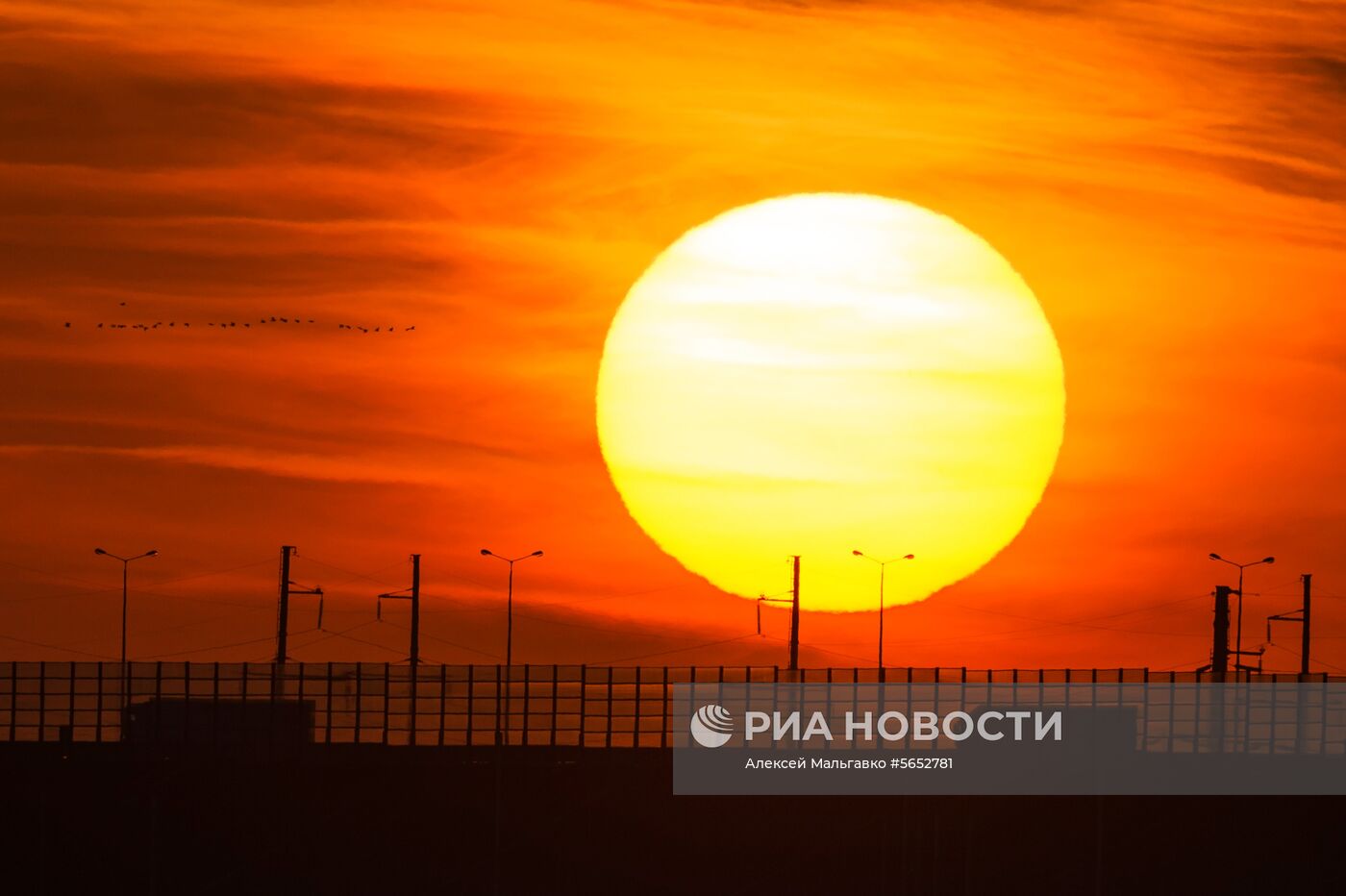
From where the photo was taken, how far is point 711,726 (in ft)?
258

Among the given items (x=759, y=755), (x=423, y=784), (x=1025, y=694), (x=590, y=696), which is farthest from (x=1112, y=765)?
(x=423, y=784)

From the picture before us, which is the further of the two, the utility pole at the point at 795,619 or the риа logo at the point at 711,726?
the utility pole at the point at 795,619

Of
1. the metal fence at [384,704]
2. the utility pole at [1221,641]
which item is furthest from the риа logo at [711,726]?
the utility pole at [1221,641]

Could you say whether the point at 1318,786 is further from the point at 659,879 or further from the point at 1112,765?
the point at 659,879

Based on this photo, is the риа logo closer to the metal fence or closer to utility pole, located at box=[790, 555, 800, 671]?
the metal fence

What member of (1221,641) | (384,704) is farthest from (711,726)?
(1221,641)

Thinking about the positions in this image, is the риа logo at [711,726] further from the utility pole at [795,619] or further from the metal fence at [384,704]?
the utility pole at [795,619]

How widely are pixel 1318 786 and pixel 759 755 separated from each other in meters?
18.4

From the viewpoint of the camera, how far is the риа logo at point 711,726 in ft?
257

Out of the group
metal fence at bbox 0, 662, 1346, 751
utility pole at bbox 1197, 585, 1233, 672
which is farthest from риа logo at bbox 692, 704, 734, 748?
utility pole at bbox 1197, 585, 1233, 672

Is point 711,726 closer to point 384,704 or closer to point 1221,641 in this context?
point 384,704

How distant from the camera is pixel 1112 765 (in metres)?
79.6

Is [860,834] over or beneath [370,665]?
beneath

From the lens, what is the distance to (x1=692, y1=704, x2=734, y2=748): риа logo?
78188mm
